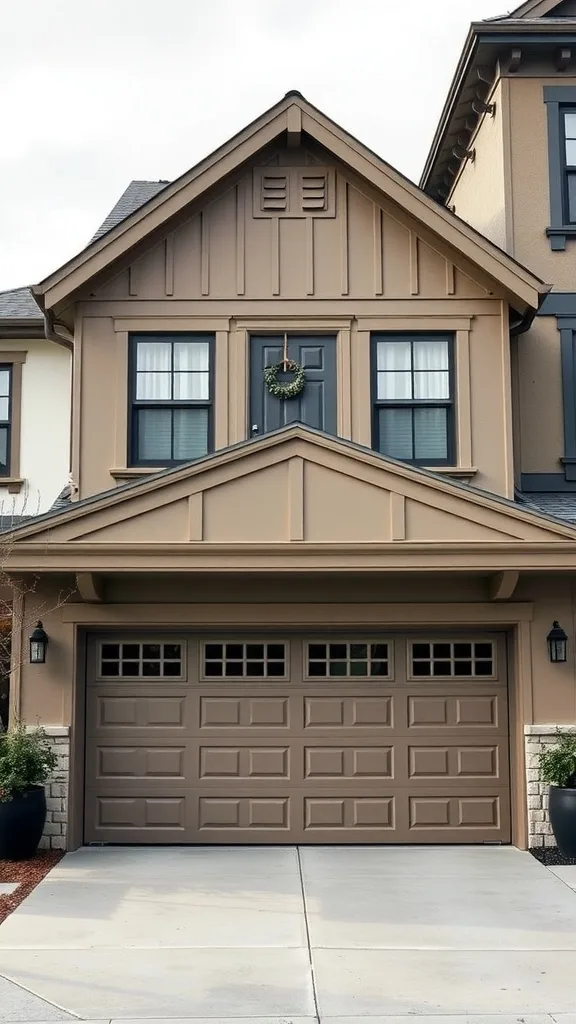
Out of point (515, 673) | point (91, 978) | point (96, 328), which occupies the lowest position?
point (91, 978)

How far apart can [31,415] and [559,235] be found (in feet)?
23.8

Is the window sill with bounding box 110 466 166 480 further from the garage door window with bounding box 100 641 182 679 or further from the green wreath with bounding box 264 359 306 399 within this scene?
the garage door window with bounding box 100 641 182 679

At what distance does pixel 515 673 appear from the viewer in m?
12.0

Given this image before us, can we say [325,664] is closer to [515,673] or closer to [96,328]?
→ [515,673]

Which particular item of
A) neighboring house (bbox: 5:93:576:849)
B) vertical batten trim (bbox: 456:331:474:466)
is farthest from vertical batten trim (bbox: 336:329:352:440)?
vertical batten trim (bbox: 456:331:474:466)

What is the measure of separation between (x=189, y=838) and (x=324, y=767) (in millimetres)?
1654

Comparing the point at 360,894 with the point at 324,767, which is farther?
the point at 324,767

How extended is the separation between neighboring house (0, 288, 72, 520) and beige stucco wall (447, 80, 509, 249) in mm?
5836

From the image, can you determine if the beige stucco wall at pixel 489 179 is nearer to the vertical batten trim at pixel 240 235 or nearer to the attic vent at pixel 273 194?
the attic vent at pixel 273 194

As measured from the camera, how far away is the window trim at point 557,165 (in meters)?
13.6

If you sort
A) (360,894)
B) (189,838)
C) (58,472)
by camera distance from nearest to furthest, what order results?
(360,894), (189,838), (58,472)

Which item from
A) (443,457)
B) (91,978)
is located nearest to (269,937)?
(91,978)

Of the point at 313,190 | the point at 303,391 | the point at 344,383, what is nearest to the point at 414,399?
the point at 344,383

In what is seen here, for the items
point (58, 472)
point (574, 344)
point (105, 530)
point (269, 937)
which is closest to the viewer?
point (269, 937)
